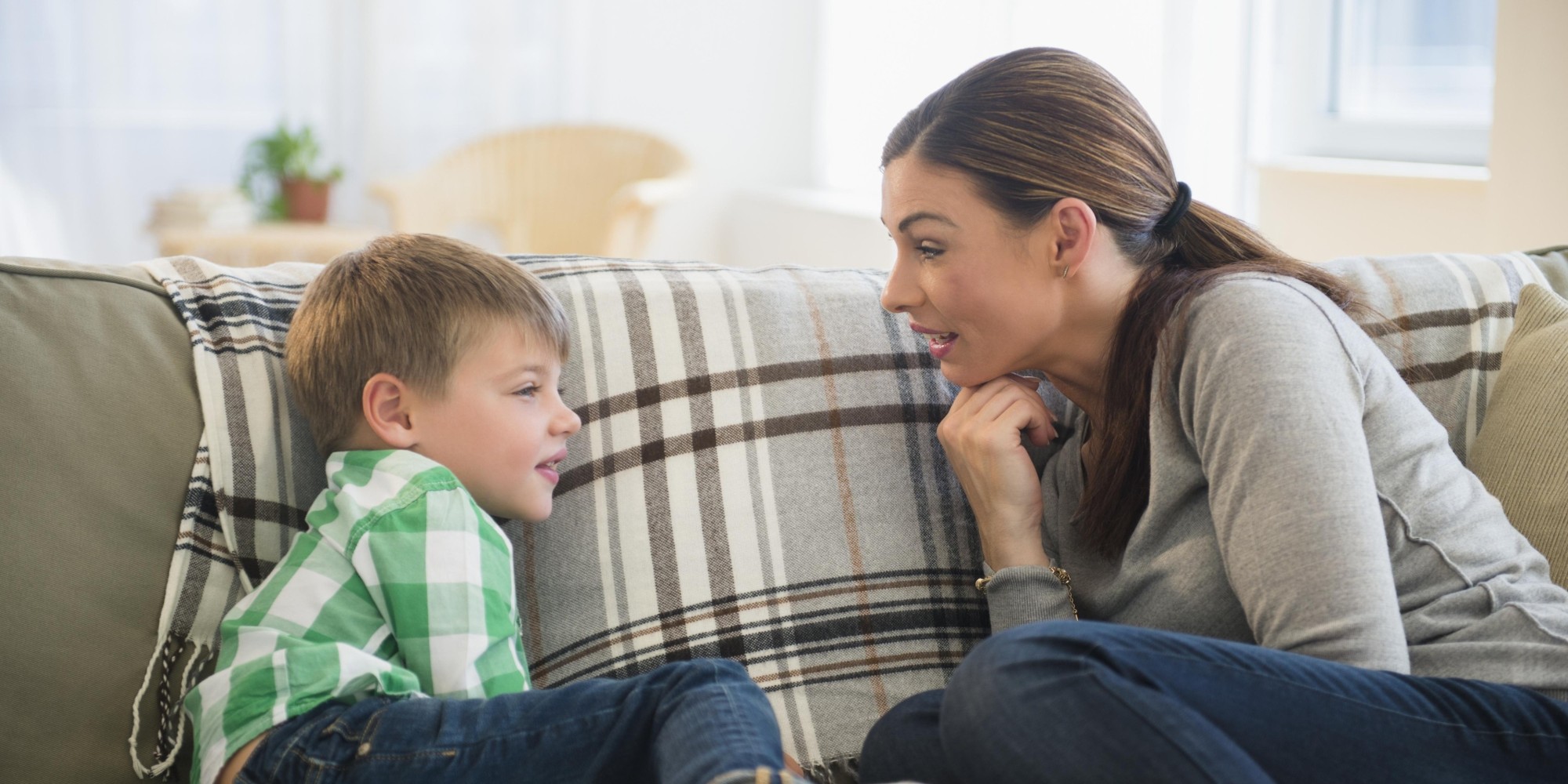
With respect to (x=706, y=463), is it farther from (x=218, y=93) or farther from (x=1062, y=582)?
(x=218, y=93)

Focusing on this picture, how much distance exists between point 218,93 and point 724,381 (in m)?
3.50

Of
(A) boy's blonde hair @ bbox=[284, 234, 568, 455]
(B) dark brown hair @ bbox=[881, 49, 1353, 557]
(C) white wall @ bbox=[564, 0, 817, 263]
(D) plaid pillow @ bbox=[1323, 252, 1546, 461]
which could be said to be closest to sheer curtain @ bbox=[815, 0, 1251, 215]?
(C) white wall @ bbox=[564, 0, 817, 263]

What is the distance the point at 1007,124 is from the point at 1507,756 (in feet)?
2.24

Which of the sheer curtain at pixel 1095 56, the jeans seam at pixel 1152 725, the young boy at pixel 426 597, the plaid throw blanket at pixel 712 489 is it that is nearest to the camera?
the jeans seam at pixel 1152 725

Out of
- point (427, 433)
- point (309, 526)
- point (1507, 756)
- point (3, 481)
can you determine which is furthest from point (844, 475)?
point (3, 481)

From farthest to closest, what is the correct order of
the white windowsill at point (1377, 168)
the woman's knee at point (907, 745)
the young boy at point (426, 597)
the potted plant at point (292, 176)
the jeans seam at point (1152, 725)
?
the potted plant at point (292, 176), the white windowsill at point (1377, 168), the woman's knee at point (907, 745), the young boy at point (426, 597), the jeans seam at point (1152, 725)

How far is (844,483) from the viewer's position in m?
1.31

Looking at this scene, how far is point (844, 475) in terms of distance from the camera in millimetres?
1312

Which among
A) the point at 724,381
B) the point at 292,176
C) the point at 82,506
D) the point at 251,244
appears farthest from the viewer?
the point at 292,176

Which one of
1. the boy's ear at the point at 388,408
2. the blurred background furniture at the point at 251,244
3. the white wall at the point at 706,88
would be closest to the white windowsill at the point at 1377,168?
the boy's ear at the point at 388,408

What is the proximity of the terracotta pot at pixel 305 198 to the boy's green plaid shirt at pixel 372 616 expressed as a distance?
300 cm

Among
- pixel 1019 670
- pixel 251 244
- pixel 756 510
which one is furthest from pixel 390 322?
pixel 251 244

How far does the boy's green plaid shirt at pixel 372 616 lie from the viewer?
982mm

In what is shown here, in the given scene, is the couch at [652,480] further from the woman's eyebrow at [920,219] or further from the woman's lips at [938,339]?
the woman's eyebrow at [920,219]
